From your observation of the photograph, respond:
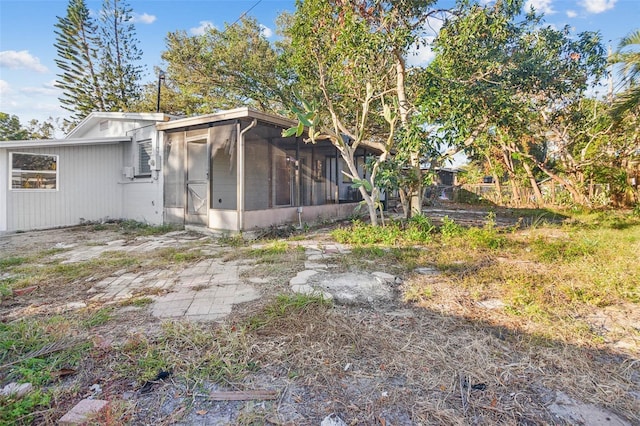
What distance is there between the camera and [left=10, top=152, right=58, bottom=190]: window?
7281 millimetres

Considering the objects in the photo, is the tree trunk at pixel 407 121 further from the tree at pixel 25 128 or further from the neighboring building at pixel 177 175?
the tree at pixel 25 128

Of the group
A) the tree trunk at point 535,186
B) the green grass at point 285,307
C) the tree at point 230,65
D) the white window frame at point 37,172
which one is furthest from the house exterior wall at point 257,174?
the tree trunk at point 535,186

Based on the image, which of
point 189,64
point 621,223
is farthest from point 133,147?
point 621,223

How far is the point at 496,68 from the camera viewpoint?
19.2 ft

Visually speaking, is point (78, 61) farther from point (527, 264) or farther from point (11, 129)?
point (527, 264)

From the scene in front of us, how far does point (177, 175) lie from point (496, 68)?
22.4ft

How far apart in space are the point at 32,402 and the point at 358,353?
1.66 metres

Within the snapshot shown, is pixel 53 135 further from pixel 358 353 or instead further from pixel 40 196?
pixel 358 353

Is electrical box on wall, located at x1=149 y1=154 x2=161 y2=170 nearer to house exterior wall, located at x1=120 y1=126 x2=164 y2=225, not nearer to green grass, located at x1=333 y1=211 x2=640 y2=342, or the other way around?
house exterior wall, located at x1=120 y1=126 x2=164 y2=225

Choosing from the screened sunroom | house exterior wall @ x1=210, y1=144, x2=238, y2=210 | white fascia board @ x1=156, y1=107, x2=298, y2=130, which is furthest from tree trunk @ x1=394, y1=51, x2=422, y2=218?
house exterior wall @ x1=210, y1=144, x2=238, y2=210

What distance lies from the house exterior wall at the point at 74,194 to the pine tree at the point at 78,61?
498 inches

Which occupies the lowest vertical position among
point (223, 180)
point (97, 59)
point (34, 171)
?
point (223, 180)

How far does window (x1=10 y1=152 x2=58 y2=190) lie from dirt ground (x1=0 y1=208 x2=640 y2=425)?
6.64m

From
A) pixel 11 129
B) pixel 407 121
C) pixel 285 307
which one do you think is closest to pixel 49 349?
pixel 285 307
